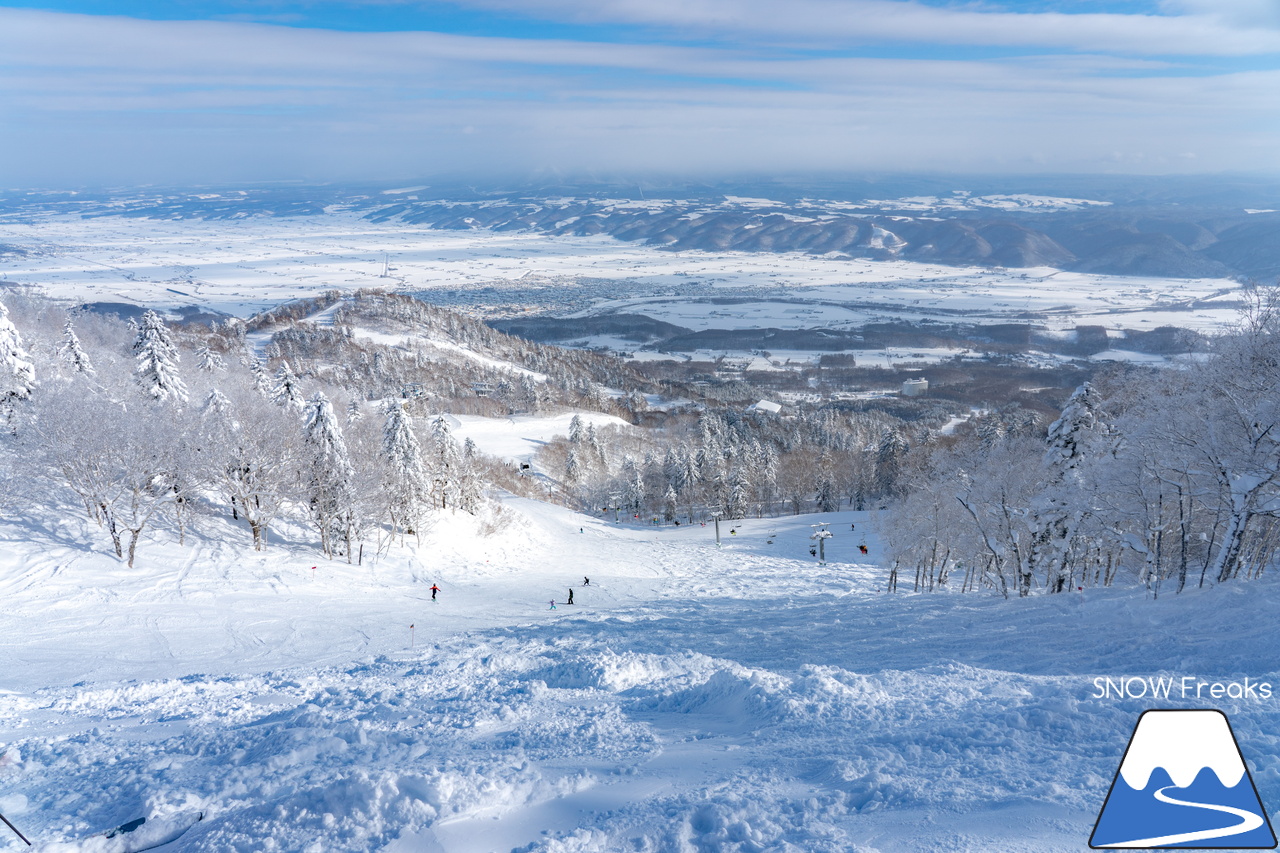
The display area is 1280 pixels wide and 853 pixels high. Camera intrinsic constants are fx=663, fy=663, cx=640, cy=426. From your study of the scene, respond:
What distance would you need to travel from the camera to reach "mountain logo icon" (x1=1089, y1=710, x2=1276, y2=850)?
15.2 ft

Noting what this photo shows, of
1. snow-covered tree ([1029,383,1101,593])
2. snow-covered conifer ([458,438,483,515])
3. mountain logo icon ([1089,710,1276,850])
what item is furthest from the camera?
snow-covered conifer ([458,438,483,515])

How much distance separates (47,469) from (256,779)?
77.4ft

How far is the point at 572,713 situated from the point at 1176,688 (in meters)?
8.45

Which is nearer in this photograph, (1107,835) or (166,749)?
(1107,835)

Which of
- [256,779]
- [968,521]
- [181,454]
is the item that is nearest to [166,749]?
[256,779]

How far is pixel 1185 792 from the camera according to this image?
4699 millimetres

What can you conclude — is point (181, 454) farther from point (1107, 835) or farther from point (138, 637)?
point (1107, 835)

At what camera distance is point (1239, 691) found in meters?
8.50

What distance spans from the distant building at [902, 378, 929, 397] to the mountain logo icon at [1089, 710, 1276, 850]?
13748cm

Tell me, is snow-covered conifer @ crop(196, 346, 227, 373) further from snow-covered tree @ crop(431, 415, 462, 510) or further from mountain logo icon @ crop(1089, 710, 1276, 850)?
mountain logo icon @ crop(1089, 710, 1276, 850)

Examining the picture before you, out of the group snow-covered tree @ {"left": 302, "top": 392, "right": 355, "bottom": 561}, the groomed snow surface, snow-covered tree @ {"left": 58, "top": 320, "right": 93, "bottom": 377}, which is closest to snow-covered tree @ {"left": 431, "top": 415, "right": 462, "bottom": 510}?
snow-covered tree @ {"left": 302, "top": 392, "right": 355, "bottom": 561}

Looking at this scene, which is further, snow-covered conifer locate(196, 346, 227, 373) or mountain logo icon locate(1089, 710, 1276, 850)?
snow-covered conifer locate(196, 346, 227, 373)

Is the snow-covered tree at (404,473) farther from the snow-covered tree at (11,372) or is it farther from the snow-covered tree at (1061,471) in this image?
the snow-covered tree at (1061,471)

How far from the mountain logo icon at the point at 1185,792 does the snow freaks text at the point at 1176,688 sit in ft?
13.2
